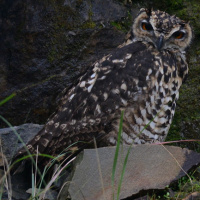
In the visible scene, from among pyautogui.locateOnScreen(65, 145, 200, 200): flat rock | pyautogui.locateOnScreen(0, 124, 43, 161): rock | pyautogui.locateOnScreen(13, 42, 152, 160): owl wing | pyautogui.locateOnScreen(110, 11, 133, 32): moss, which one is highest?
pyautogui.locateOnScreen(110, 11, 133, 32): moss

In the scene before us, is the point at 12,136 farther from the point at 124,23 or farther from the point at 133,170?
the point at 124,23

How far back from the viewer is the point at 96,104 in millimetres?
3385

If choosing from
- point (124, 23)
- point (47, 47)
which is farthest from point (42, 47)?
point (124, 23)

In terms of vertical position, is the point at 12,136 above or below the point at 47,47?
below

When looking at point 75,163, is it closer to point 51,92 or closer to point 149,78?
point 149,78

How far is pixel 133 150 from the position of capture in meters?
3.04

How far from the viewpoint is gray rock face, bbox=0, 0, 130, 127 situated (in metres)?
4.15

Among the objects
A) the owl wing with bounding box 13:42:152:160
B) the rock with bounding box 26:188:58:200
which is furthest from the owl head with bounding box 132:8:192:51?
the rock with bounding box 26:188:58:200

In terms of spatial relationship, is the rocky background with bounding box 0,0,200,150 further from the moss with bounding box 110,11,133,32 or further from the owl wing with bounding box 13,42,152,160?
the owl wing with bounding box 13,42,152,160

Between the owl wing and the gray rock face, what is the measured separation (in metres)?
0.75

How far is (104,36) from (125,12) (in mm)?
412

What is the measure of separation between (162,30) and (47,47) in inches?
47.5

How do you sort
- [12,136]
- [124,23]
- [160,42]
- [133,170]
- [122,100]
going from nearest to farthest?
[133,170] < [122,100] < [160,42] < [12,136] < [124,23]

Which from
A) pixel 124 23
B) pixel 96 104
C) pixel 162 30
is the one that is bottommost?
pixel 96 104
